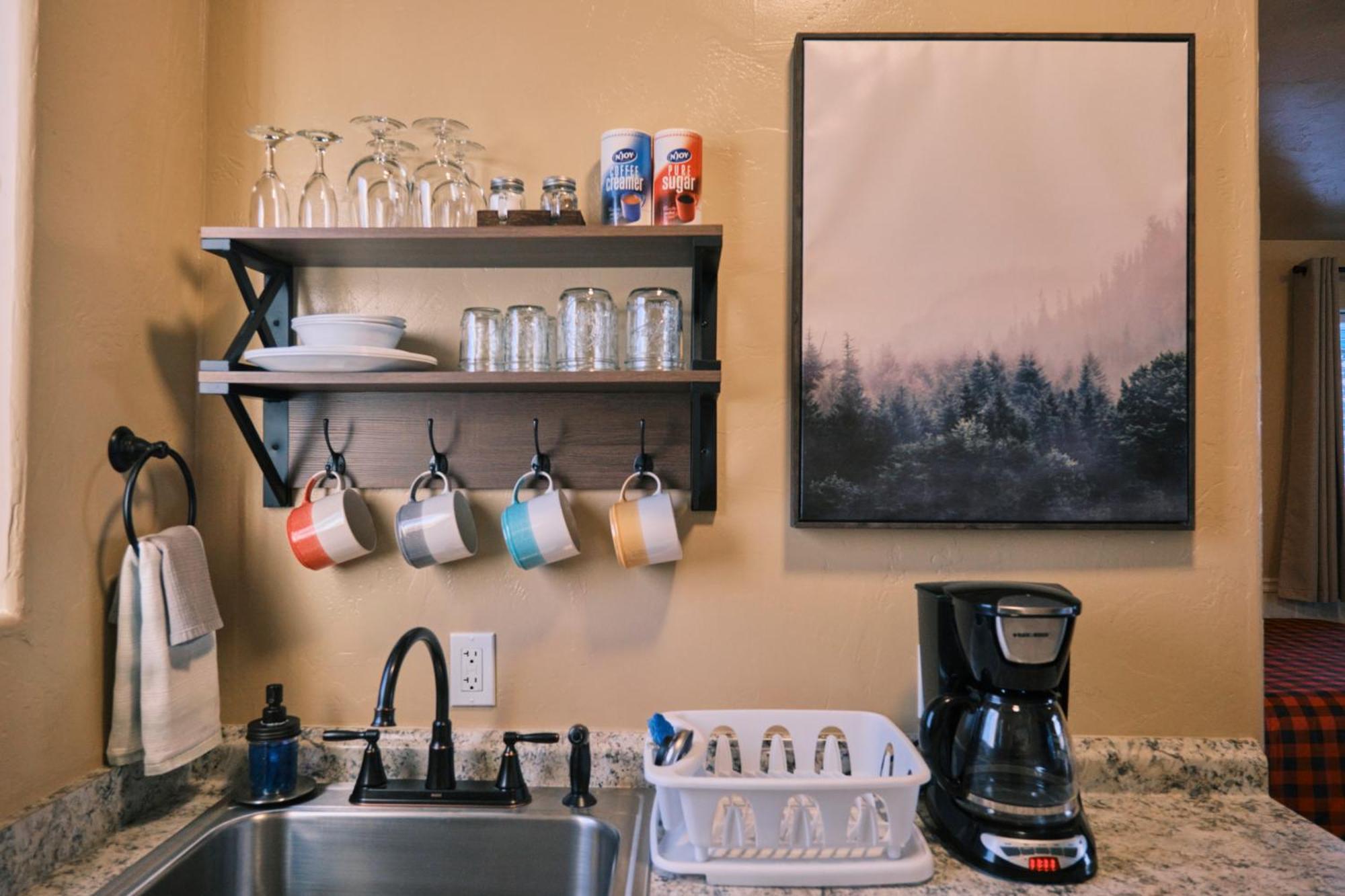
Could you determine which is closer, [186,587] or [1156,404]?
[186,587]

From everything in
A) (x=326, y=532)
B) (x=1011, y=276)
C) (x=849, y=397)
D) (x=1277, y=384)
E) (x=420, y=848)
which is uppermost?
(x=1277, y=384)

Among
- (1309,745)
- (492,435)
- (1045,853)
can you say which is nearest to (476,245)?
(492,435)

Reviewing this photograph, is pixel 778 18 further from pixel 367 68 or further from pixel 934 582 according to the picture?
pixel 934 582

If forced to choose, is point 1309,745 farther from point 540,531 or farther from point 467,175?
point 467,175

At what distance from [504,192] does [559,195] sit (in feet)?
0.30

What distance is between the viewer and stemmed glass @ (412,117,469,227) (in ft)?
4.43

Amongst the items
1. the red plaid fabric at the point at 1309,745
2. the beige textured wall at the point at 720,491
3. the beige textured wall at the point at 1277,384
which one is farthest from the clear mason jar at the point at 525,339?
the beige textured wall at the point at 1277,384

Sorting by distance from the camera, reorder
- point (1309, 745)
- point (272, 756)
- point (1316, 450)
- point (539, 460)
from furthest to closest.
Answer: point (1316, 450)
point (1309, 745)
point (539, 460)
point (272, 756)

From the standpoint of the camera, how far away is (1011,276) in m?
1.39

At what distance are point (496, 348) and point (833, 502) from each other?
0.58 metres

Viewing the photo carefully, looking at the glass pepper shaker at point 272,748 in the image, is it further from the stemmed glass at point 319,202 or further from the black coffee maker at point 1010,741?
the black coffee maker at point 1010,741

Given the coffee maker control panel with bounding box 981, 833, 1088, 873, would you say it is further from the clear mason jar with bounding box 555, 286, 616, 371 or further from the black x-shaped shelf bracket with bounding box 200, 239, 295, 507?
A: the black x-shaped shelf bracket with bounding box 200, 239, 295, 507

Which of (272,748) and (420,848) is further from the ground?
(272,748)

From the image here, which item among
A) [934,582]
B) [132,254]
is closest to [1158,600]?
[934,582]
